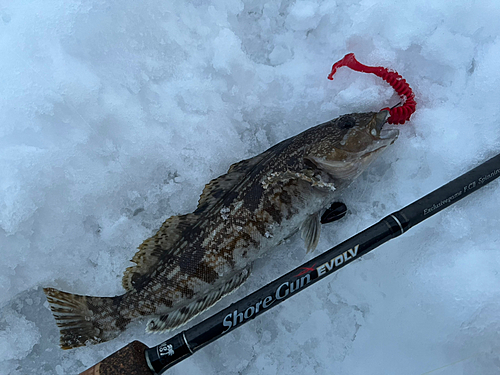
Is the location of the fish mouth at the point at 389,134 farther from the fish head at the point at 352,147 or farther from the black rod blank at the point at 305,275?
the black rod blank at the point at 305,275

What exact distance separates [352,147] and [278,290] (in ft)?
3.70

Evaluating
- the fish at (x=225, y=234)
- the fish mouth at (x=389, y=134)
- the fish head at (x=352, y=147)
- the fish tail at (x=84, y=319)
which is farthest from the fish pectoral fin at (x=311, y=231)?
the fish tail at (x=84, y=319)

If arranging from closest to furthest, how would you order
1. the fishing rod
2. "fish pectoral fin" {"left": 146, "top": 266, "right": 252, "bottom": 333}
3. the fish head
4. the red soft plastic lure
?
the fishing rod → the fish head → "fish pectoral fin" {"left": 146, "top": 266, "right": 252, "bottom": 333} → the red soft plastic lure

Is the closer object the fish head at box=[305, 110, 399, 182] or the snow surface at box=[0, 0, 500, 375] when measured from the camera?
the fish head at box=[305, 110, 399, 182]

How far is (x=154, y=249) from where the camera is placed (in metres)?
2.64

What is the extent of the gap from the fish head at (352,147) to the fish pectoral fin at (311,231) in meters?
0.36

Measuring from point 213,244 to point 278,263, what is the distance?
2.09ft

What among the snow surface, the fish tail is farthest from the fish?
the snow surface

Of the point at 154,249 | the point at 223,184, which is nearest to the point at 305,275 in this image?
the point at 223,184

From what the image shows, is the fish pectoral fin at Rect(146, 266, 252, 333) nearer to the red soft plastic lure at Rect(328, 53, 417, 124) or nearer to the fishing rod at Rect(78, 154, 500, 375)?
the fishing rod at Rect(78, 154, 500, 375)

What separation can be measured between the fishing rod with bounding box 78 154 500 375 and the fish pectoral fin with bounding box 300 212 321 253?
406mm

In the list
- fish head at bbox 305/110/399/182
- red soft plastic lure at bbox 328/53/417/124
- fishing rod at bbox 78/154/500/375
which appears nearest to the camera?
fishing rod at bbox 78/154/500/375

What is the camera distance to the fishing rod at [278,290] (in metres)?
2.11

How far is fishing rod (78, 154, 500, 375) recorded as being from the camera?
6.92 ft
